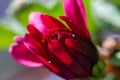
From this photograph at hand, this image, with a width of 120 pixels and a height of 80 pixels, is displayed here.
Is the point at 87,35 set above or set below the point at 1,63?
above

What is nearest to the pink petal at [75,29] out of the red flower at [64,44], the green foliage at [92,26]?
the red flower at [64,44]

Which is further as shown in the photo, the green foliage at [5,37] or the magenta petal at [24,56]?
the green foliage at [5,37]

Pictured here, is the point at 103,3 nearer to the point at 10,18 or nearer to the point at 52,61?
the point at 10,18

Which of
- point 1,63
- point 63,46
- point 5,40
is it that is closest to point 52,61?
point 63,46

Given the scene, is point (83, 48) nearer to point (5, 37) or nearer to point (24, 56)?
point (24, 56)

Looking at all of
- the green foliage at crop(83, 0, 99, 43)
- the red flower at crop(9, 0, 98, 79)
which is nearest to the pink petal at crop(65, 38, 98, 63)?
the red flower at crop(9, 0, 98, 79)

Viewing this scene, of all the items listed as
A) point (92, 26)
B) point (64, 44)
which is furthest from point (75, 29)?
point (92, 26)

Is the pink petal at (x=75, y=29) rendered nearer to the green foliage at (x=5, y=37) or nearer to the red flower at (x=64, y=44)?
the red flower at (x=64, y=44)
